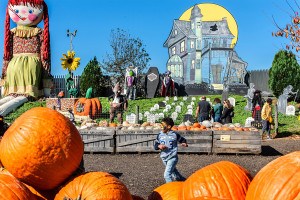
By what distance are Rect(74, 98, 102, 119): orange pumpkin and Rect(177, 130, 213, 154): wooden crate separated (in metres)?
8.78

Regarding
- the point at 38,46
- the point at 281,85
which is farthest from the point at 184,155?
the point at 281,85

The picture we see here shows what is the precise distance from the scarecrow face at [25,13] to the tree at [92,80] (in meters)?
8.50

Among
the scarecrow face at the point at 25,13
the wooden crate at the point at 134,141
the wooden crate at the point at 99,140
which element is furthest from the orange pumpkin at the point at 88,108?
the scarecrow face at the point at 25,13

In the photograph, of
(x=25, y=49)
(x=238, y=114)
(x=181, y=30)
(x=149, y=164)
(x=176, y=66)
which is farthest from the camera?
(x=181, y=30)

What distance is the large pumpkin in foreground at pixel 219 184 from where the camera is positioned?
9.43 feet

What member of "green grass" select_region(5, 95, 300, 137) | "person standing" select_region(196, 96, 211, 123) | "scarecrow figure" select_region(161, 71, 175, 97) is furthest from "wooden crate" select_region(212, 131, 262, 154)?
"scarecrow figure" select_region(161, 71, 175, 97)

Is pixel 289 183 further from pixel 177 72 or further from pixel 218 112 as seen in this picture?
pixel 177 72

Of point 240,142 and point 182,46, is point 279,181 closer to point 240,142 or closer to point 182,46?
point 240,142

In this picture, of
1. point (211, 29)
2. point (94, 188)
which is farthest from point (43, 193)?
point (211, 29)

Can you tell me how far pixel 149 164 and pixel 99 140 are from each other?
239 centimetres

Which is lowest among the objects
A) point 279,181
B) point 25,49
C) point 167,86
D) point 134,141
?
point 134,141

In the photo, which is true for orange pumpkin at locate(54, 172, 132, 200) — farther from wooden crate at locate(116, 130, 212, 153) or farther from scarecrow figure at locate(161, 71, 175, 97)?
scarecrow figure at locate(161, 71, 175, 97)

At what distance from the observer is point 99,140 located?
12.7 m

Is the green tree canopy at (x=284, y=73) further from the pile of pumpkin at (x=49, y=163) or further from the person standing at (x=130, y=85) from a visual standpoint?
the pile of pumpkin at (x=49, y=163)
